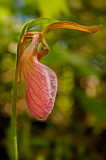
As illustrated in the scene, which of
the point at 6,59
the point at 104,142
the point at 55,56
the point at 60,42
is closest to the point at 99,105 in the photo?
the point at 104,142

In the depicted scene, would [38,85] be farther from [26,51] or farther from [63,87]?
[63,87]

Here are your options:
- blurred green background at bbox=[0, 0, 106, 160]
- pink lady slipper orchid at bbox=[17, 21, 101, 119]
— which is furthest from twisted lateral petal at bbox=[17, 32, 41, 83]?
blurred green background at bbox=[0, 0, 106, 160]

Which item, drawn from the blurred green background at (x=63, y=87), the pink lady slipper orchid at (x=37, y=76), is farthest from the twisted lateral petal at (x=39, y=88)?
the blurred green background at (x=63, y=87)

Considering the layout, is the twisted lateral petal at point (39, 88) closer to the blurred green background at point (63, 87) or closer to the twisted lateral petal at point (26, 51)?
the twisted lateral petal at point (26, 51)

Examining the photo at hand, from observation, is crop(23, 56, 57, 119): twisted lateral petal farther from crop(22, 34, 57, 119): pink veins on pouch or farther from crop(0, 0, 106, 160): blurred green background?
crop(0, 0, 106, 160): blurred green background

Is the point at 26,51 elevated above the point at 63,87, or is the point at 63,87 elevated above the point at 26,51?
the point at 26,51

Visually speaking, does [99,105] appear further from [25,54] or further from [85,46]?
[25,54]

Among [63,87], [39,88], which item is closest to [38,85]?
[39,88]
